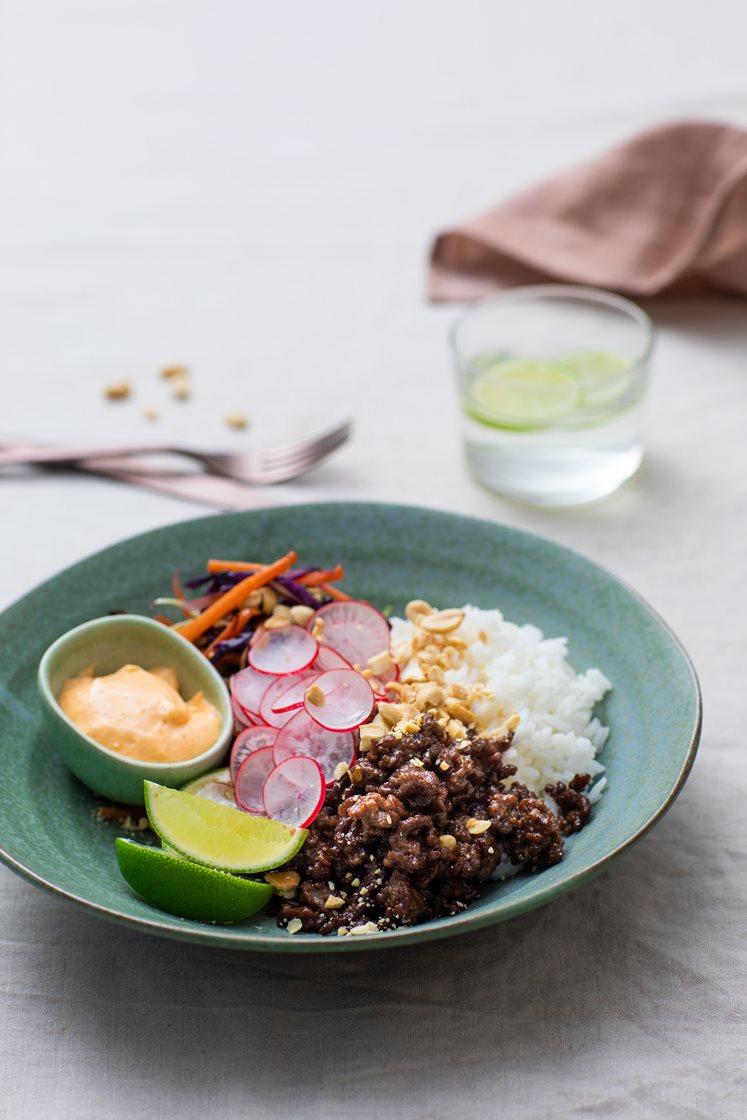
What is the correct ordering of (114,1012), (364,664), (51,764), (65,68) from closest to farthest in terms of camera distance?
1. (114,1012)
2. (51,764)
3. (364,664)
4. (65,68)

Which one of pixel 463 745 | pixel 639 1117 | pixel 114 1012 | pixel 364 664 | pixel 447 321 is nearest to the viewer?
pixel 639 1117

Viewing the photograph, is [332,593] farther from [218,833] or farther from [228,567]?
[218,833]

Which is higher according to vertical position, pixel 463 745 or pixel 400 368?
pixel 463 745

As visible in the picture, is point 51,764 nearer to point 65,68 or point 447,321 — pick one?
point 447,321

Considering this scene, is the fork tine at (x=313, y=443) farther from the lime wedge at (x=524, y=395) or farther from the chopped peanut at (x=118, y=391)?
the chopped peanut at (x=118, y=391)

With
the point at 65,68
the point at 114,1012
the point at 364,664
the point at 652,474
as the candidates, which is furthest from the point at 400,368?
the point at 65,68

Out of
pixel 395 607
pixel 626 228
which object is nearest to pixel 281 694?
pixel 395 607

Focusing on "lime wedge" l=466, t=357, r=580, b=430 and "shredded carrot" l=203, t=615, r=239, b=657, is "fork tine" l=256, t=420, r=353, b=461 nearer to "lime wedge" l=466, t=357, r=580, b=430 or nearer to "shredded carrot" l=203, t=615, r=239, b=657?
"lime wedge" l=466, t=357, r=580, b=430
